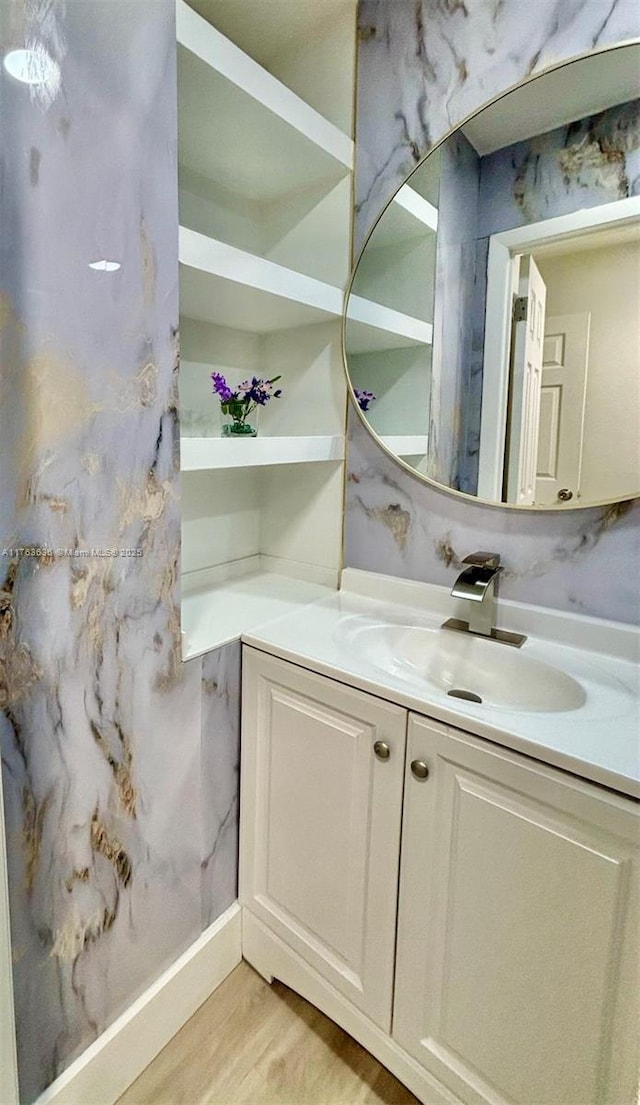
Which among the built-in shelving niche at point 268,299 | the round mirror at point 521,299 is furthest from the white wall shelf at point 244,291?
the round mirror at point 521,299

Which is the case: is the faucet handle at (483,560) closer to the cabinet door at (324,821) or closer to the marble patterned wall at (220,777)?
the cabinet door at (324,821)

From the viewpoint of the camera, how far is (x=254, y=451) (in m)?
1.27

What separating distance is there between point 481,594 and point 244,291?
0.86 metres

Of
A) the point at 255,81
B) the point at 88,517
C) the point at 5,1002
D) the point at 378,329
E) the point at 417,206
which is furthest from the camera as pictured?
the point at 378,329

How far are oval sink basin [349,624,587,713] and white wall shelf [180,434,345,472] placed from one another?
474mm

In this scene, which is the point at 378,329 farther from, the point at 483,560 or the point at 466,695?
the point at 466,695

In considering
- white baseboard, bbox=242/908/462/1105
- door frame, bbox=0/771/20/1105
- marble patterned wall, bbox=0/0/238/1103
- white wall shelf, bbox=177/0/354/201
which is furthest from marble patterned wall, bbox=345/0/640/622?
door frame, bbox=0/771/20/1105

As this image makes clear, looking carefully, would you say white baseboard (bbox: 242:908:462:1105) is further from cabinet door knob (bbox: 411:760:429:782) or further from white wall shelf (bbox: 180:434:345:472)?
white wall shelf (bbox: 180:434:345:472)

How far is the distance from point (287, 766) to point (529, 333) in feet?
3.62

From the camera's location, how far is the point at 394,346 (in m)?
1.43

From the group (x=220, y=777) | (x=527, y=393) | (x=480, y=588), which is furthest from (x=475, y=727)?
(x=527, y=393)

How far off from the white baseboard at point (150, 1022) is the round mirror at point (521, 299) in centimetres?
127

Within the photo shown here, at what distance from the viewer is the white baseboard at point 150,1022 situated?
3.38 feet

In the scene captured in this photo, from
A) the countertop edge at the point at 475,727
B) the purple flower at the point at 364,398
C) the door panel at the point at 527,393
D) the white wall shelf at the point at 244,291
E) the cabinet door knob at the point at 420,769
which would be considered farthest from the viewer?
the purple flower at the point at 364,398
